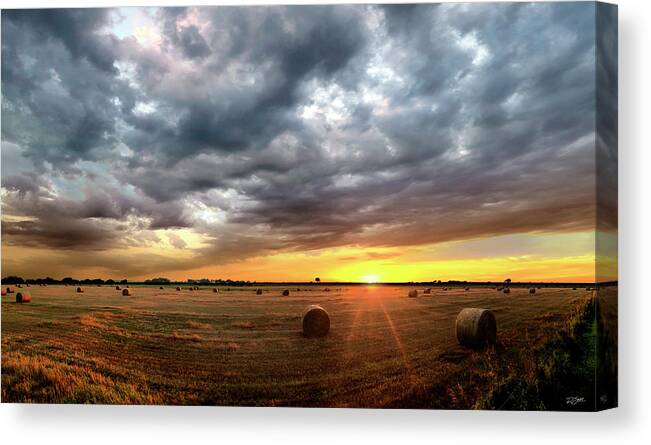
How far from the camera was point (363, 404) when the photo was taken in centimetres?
837

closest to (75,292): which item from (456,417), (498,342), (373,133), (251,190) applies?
(251,190)

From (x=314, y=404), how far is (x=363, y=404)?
0.92 metres

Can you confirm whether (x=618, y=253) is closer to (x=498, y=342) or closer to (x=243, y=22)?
(x=498, y=342)

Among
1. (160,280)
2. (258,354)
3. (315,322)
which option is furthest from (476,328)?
(160,280)

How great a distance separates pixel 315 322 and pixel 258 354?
223 centimetres

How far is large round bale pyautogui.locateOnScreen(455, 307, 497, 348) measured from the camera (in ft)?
30.5

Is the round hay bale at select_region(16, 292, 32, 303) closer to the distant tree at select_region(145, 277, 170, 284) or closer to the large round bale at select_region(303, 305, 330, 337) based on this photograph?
the distant tree at select_region(145, 277, 170, 284)

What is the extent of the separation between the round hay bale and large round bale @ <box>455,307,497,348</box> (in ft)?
28.5

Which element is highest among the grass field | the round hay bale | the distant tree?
the distant tree

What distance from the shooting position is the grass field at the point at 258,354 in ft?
27.2

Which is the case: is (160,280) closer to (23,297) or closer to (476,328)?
(23,297)

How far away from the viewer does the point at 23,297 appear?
8.87 meters

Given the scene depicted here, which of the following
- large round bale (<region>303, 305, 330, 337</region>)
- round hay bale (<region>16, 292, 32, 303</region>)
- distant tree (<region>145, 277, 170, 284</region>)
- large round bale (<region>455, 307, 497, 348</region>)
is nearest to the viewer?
round hay bale (<region>16, 292, 32, 303</region>)

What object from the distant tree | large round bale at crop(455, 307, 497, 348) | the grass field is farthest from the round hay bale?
large round bale at crop(455, 307, 497, 348)
